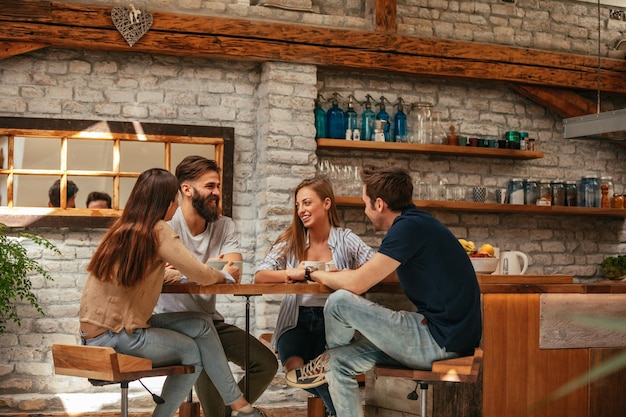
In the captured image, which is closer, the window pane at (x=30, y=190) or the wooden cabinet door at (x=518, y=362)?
the wooden cabinet door at (x=518, y=362)

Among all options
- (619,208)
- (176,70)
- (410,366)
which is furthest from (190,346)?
(619,208)

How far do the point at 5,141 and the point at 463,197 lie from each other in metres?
3.80

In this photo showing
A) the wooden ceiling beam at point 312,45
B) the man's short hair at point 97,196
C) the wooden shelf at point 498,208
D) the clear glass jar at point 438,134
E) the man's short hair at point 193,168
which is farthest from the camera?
the clear glass jar at point 438,134

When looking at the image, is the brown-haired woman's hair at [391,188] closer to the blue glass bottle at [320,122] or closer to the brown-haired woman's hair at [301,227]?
the brown-haired woman's hair at [301,227]

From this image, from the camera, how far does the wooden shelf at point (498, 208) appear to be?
6418 mm

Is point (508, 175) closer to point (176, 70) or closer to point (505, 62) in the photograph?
point (505, 62)

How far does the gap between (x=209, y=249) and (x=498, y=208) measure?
3716 millimetres

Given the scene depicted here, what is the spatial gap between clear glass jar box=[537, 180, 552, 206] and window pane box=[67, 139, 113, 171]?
12.3 feet

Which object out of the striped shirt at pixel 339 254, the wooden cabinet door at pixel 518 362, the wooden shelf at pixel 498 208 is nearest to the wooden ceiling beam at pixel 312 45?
the wooden shelf at pixel 498 208

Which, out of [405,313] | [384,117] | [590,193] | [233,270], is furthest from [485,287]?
[590,193]

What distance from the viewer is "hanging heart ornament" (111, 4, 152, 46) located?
5852 mm

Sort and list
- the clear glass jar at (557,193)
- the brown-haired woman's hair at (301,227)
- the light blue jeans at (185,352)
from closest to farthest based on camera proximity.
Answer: the light blue jeans at (185,352) < the brown-haired woman's hair at (301,227) < the clear glass jar at (557,193)

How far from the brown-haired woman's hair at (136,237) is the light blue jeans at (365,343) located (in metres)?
0.73

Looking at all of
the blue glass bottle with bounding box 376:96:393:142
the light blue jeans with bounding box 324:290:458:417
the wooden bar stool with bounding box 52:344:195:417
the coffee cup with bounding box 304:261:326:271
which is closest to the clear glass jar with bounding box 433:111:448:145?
the blue glass bottle with bounding box 376:96:393:142
